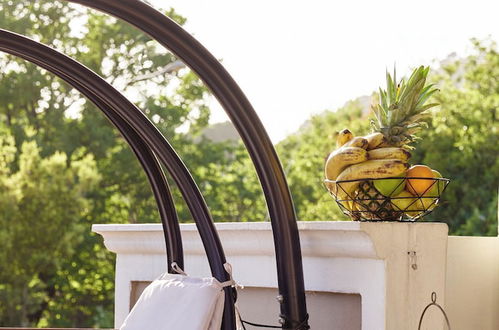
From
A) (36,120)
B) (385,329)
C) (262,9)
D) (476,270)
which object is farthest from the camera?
(262,9)

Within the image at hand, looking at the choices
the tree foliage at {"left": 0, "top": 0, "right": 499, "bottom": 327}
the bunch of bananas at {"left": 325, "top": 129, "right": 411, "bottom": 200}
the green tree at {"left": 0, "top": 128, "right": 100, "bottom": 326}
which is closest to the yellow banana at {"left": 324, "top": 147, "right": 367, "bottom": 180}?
the bunch of bananas at {"left": 325, "top": 129, "right": 411, "bottom": 200}

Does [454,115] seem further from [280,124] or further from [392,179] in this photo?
[392,179]

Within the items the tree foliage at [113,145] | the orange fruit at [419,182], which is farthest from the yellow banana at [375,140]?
the tree foliage at [113,145]

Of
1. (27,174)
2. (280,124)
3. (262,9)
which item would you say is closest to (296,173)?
(280,124)

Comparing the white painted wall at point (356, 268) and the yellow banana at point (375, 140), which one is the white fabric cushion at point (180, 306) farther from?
the yellow banana at point (375, 140)

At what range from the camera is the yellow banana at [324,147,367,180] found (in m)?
2.01

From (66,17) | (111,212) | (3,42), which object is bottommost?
(111,212)

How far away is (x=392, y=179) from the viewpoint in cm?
197

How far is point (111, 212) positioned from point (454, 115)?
733 cm

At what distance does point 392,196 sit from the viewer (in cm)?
197

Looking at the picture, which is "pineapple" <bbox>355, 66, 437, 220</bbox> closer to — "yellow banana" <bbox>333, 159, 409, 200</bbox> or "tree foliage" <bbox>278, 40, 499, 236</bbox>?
"yellow banana" <bbox>333, 159, 409, 200</bbox>

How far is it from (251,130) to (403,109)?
55 centimetres

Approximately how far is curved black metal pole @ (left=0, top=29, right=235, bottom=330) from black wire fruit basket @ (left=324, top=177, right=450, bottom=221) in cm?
34

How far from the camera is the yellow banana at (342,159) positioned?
201cm
